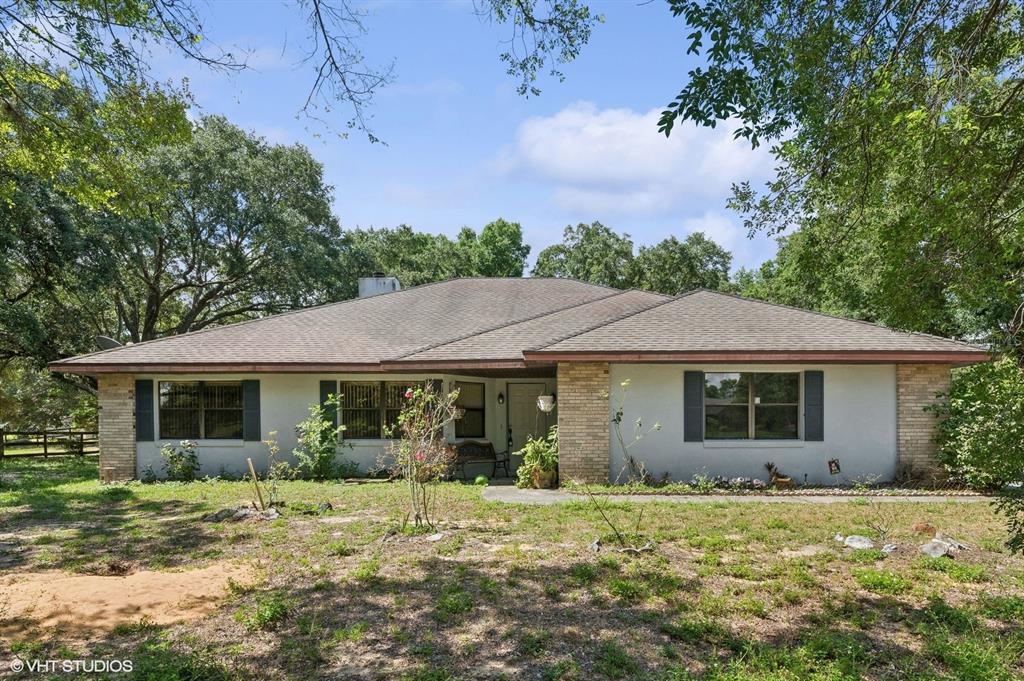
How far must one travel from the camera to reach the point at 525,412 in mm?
15539

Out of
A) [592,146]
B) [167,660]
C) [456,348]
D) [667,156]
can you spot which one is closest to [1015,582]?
[667,156]

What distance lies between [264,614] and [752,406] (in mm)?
9664

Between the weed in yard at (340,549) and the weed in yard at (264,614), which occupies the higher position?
the weed in yard at (264,614)

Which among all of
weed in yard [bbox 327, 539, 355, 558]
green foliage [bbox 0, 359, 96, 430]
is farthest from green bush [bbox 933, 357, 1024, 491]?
green foliage [bbox 0, 359, 96, 430]

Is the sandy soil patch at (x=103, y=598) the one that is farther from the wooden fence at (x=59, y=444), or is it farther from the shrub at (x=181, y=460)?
the wooden fence at (x=59, y=444)

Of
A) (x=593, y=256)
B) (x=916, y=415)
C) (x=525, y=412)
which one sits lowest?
(x=525, y=412)

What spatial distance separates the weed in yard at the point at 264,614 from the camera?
195 inches

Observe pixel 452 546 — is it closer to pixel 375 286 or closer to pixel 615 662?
pixel 615 662

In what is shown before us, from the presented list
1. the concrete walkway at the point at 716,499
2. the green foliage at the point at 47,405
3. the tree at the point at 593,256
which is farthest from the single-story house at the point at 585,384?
the tree at the point at 593,256

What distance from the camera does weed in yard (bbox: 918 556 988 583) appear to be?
6.01 m

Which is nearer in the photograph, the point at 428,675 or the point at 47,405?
the point at 428,675

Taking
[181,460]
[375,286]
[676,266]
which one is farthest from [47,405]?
[676,266]

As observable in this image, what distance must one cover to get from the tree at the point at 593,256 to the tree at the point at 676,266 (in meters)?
1.03

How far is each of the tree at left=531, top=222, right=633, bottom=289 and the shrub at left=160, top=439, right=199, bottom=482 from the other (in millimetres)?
25235
